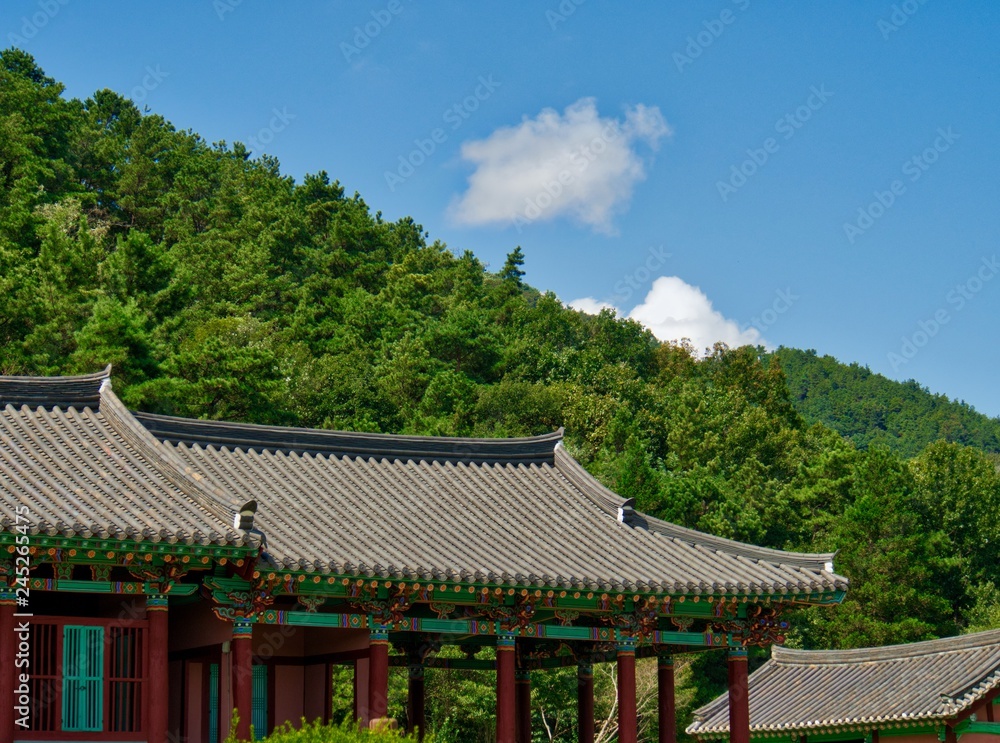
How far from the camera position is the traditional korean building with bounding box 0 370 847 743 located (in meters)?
15.8

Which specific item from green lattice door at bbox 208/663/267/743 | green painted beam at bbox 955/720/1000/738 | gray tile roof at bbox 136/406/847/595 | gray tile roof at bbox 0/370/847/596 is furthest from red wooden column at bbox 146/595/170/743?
green painted beam at bbox 955/720/1000/738

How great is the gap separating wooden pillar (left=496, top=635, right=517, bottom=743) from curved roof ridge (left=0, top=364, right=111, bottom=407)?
7002mm

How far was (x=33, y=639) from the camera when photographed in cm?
1603

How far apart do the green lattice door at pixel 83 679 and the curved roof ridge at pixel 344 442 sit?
4584mm

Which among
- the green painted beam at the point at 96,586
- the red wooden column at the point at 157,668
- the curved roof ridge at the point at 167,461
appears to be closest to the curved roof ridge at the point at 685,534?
the curved roof ridge at the point at 167,461

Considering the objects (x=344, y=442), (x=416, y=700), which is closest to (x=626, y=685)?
(x=416, y=700)

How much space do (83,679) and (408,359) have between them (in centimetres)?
4134

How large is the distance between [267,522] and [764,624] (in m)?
7.78

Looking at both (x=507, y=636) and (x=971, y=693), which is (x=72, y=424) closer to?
(x=507, y=636)

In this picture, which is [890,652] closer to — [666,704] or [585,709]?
[585,709]

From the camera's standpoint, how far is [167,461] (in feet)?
58.9

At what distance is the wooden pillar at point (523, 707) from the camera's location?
23.1 metres

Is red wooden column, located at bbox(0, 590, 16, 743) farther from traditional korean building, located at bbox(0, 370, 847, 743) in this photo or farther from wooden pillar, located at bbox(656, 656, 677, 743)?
wooden pillar, located at bbox(656, 656, 677, 743)

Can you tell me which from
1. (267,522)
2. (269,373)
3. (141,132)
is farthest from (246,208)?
(267,522)
